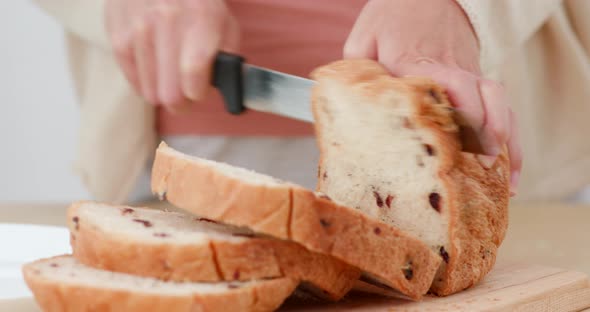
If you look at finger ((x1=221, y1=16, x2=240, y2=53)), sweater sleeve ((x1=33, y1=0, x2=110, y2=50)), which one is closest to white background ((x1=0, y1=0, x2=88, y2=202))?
sweater sleeve ((x1=33, y1=0, x2=110, y2=50))

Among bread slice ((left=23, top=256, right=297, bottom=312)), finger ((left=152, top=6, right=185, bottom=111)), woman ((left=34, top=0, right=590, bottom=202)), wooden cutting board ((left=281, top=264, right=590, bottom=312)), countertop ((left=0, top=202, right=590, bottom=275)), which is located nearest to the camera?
bread slice ((left=23, top=256, right=297, bottom=312))

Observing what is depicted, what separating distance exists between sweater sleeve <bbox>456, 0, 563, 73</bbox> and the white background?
310 centimetres

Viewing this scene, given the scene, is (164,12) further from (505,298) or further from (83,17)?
(505,298)

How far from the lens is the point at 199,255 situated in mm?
1236

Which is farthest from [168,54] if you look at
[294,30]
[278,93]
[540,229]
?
Answer: [540,229]

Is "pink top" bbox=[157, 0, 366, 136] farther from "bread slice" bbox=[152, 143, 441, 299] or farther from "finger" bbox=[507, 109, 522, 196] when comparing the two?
"bread slice" bbox=[152, 143, 441, 299]

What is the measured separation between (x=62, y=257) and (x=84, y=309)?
0.79 feet

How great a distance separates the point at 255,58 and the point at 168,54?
0.52m

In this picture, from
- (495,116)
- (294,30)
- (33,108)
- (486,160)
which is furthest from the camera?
(33,108)

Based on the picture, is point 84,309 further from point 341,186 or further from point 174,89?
point 174,89

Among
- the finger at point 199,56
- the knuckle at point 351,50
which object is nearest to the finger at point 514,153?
the knuckle at point 351,50

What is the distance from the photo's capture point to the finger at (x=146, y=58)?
2141 mm

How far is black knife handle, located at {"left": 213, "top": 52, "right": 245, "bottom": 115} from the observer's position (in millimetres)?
1983

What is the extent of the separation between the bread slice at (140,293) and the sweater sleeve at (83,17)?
134cm
